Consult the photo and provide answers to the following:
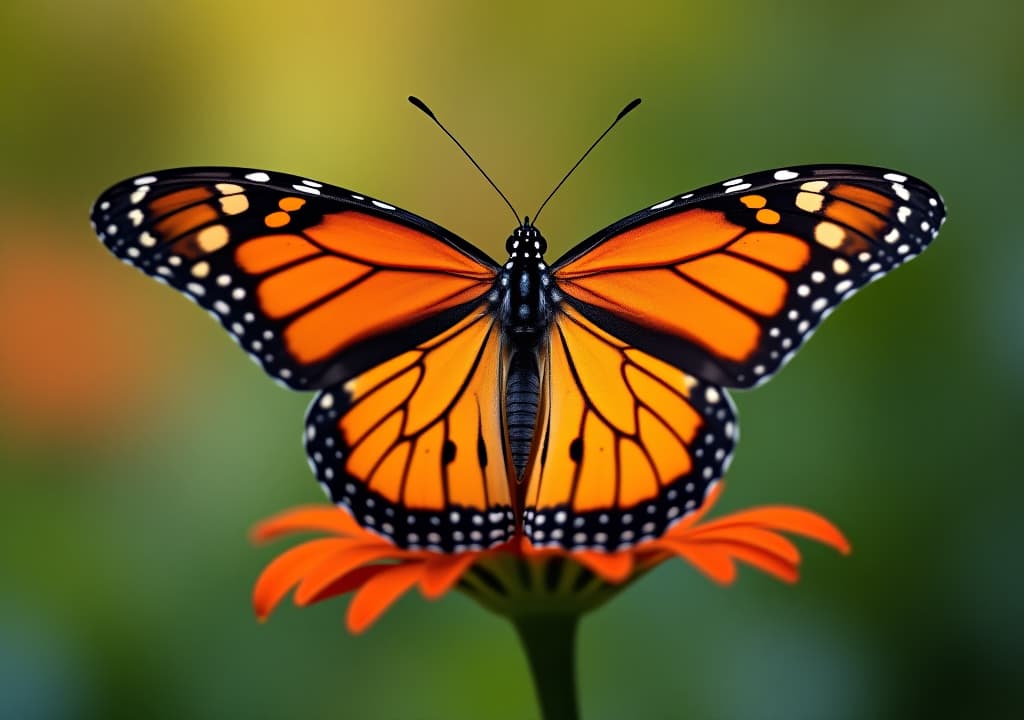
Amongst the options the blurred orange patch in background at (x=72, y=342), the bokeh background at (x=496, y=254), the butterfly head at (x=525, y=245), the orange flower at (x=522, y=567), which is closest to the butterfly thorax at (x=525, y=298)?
the butterfly head at (x=525, y=245)

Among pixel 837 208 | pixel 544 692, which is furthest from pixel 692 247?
pixel 544 692

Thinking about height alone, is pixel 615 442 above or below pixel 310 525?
above

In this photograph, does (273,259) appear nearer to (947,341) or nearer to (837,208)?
(837,208)

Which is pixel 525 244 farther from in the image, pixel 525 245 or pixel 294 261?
pixel 294 261

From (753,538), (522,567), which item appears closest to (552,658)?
(522,567)

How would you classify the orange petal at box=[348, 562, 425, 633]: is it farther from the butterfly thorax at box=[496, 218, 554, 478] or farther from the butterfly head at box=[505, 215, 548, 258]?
the butterfly head at box=[505, 215, 548, 258]

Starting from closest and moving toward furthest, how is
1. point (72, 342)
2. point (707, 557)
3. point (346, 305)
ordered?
point (707, 557)
point (346, 305)
point (72, 342)

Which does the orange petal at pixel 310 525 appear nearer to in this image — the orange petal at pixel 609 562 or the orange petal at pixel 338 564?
the orange petal at pixel 338 564
